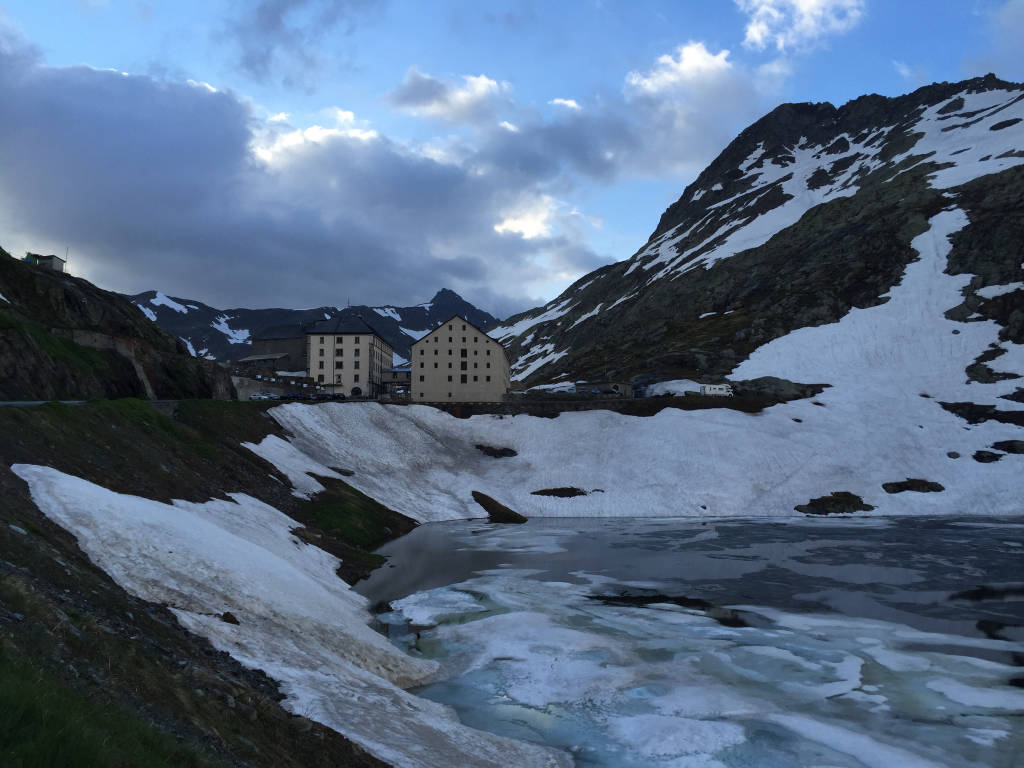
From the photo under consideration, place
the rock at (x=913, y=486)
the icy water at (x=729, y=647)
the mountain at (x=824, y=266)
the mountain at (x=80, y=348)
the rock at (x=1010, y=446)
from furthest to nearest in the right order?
the mountain at (x=824, y=266)
the rock at (x=1010, y=446)
the rock at (x=913, y=486)
the mountain at (x=80, y=348)
the icy water at (x=729, y=647)

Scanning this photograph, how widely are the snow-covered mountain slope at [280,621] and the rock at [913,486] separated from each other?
223 ft

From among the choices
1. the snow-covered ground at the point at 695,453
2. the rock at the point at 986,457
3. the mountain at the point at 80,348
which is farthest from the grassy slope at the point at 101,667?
the rock at the point at 986,457

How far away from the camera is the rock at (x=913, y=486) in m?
77.1

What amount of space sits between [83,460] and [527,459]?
59477 mm

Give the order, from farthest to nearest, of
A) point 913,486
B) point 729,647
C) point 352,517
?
point 913,486 → point 352,517 → point 729,647

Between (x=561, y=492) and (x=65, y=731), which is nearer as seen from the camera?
(x=65, y=731)

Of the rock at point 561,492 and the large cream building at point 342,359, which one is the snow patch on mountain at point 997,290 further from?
the large cream building at point 342,359

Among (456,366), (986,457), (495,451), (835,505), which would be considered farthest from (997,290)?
(495,451)

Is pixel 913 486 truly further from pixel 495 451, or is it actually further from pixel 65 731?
pixel 65 731

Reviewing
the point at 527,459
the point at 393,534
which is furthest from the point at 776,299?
the point at 393,534

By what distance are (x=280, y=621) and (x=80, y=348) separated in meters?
51.6

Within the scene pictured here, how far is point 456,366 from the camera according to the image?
11581 centimetres

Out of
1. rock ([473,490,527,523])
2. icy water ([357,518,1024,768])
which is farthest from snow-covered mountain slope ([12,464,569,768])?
rock ([473,490,527,523])

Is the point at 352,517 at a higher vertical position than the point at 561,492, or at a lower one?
higher
